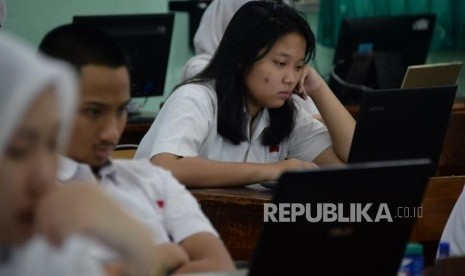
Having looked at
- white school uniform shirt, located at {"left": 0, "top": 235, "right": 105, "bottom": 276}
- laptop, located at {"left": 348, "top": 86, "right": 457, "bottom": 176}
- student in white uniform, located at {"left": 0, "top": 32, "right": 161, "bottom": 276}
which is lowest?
laptop, located at {"left": 348, "top": 86, "right": 457, "bottom": 176}

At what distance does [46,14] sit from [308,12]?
170cm

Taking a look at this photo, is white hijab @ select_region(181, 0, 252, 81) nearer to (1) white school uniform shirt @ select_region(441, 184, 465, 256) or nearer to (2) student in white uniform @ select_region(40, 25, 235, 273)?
(1) white school uniform shirt @ select_region(441, 184, 465, 256)

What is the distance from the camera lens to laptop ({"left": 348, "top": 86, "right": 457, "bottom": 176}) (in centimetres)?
346

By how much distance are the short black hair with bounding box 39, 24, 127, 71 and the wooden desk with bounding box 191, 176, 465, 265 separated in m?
1.04

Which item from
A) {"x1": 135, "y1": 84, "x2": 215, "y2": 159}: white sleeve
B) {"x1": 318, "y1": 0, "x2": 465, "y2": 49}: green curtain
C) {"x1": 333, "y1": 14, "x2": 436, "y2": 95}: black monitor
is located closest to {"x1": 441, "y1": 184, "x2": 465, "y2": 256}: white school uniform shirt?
{"x1": 135, "y1": 84, "x2": 215, "y2": 159}: white sleeve

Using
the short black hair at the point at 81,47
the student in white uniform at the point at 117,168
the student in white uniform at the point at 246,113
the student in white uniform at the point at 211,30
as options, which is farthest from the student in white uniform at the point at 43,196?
the student in white uniform at the point at 211,30

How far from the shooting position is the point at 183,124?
354 centimetres

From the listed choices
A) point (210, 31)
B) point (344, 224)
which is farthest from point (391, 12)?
point (344, 224)

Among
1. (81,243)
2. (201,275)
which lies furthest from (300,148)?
(81,243)

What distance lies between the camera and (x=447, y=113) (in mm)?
3594

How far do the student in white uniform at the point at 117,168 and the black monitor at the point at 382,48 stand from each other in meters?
4.25

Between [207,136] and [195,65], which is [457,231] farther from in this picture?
[195,65]

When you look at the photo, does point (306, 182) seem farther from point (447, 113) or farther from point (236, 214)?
point (447, 113)

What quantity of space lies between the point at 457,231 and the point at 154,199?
105 centimetres
